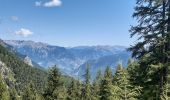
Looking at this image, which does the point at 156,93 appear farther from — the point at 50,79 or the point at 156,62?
the point at 50,79

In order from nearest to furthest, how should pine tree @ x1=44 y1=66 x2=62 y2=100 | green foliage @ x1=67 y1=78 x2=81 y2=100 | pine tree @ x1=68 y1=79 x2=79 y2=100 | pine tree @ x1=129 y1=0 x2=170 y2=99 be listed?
pine tree @ x1=129 y1=0 x2=170 y2=99
pine tree @ x1=44 y1=66 x2=62 y2=100
pine tree @ x1=68 y1=79 x2=79 y2=100
green foliage @ x1=67 y1=78 x2=81 y2=100

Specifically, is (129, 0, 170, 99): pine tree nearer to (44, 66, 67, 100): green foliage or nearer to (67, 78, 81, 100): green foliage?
(44, 66, 67, 100): green foliage

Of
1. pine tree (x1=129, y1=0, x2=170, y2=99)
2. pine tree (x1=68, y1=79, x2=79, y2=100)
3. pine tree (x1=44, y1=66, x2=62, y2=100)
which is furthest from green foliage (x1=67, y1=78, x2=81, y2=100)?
pine tree (x1=129, y1=0, x2=170, y2=99)

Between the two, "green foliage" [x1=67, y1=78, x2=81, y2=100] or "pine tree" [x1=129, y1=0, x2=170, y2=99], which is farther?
"green foliage" [x1=67, y1=78, x2=81, y2=100]

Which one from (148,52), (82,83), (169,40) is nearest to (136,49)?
(148,52)

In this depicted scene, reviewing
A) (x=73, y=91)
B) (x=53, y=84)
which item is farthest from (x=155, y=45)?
(x=73, y=91)

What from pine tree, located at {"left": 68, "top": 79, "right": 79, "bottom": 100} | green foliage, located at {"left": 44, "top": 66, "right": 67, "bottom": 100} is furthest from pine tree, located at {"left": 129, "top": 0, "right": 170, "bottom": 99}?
pine tree, located at {"left": 68, "top": 79, "right": 79, "bottom": 100}

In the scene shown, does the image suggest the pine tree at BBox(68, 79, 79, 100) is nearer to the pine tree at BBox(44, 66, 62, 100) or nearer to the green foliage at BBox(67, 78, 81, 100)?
the green foliage at BBox(67, 78, 81, 100)

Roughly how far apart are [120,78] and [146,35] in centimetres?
522

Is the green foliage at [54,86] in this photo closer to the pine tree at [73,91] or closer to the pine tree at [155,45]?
the pine tree at [155,45]

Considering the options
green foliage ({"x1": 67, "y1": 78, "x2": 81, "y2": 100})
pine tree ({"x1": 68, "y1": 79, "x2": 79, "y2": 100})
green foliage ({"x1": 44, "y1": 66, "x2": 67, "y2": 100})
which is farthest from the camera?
green foliage ({"x1": 67, "y1": 78, "x2": 81, "y2": 100})

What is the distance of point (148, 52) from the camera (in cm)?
2086

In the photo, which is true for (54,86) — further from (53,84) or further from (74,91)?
(74,91)

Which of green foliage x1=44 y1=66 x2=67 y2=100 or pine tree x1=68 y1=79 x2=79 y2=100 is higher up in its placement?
green foliage x1=44 y1=66 x2=67 y2=100
